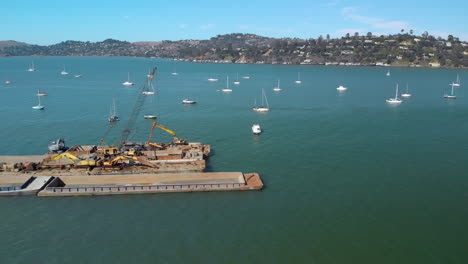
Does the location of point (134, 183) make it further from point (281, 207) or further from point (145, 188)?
point (281, 207)

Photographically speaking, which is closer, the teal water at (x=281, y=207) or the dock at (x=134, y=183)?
the teal water at (x=281, y=207)

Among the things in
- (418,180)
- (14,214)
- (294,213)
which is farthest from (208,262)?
(418,180)

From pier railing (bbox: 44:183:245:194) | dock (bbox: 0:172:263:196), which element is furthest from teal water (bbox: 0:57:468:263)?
dock (bbox: 0:172:263:196)

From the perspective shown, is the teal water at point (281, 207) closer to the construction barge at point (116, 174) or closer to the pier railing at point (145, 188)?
the pier railing at point (145, 188)

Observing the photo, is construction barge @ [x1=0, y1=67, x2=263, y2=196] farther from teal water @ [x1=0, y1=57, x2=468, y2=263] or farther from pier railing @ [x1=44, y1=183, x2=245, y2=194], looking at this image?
teal water @ [x1=0, y1=57, x2=468, y2=263]

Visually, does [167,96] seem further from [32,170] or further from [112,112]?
[32,170]

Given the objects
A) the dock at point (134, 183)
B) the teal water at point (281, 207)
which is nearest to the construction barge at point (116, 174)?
the dock at point (134, 183)

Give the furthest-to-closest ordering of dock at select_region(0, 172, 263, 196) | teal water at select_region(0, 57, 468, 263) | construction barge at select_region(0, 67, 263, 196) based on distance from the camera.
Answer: construction barge at select_region(0, 67, 263, 196) → dock at select_region(0, 172, 263, 196) → teal water at select_region(0, 57, 468, 263)

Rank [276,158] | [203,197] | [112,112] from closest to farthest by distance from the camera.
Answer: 1. [203,197]
2. [276,158]
3. [112,112]
